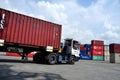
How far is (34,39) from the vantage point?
18406mm

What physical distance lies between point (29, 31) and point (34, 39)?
952 millimetres

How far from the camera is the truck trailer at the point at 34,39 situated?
54.9 feet

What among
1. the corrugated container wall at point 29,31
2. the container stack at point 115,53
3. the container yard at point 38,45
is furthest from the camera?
the container stack at point 115,53

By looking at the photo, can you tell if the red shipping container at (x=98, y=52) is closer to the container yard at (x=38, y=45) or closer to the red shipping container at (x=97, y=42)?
the red shipping container at (x=97, y=42)

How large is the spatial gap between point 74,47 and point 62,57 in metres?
2.26

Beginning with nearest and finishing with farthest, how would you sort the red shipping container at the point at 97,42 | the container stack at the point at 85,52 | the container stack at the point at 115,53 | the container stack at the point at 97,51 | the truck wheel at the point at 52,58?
the truck wheel at the point at 52,58 < the container stack at the point at 115,53 < the container stack at the point at 85,52 < the container stack at the point at 97,51 < the red shipping container at the point at 97,42

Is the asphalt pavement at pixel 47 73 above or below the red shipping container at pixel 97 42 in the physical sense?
below

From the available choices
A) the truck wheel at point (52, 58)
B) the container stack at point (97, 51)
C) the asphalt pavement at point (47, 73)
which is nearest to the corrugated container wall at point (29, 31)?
the truck wheel at point (52, 58)

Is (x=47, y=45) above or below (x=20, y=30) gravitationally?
below

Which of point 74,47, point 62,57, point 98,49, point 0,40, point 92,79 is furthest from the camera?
point 98,49

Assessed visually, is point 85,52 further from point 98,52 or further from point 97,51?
point 98,52

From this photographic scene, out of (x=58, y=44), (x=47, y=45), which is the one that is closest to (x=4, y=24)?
(x=47, y=45)

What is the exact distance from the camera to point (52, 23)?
19.8 metres

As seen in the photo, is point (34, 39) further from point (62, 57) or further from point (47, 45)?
point (62, 57)
